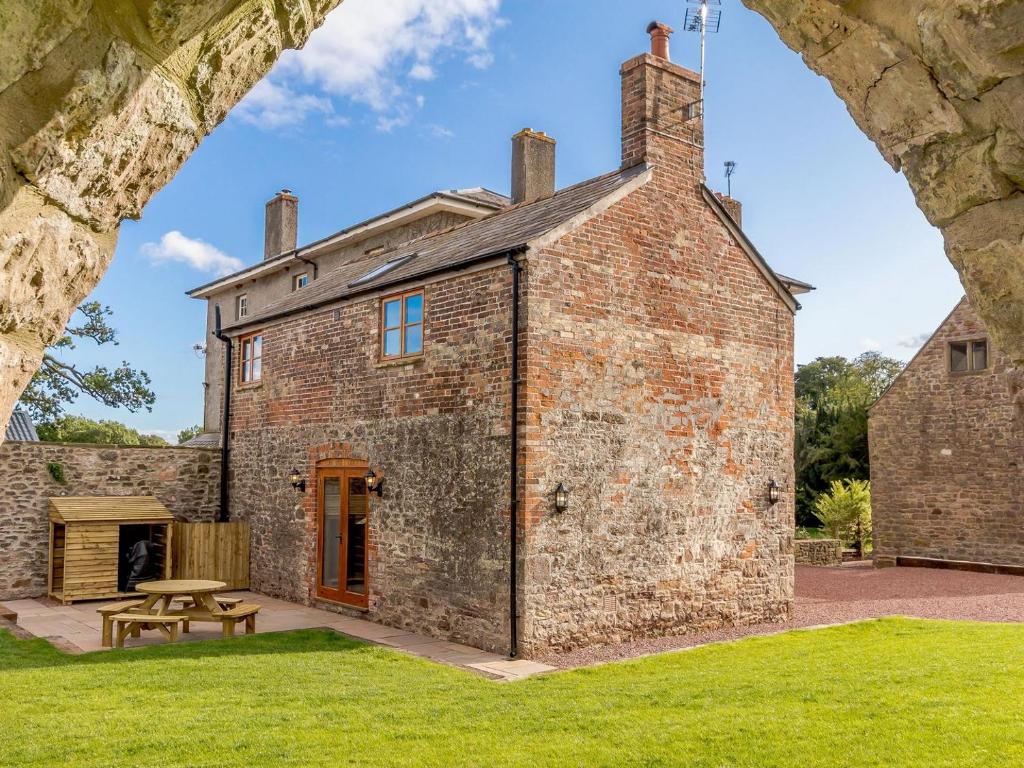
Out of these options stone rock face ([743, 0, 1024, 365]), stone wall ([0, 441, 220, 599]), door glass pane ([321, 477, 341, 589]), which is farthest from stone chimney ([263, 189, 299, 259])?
stone rock face ([743, 0, 1024, 365])

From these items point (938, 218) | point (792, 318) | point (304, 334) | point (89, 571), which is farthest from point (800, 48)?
point (89, 571)

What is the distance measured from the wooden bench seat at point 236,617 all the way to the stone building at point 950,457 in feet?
54.8

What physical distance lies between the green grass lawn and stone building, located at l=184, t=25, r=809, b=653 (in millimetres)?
1374

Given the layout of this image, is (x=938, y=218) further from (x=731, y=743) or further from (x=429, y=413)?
(x=429, y=413)

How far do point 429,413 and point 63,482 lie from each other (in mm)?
7966

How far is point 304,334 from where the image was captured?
15133mm

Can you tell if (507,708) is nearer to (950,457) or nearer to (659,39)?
(659,39)

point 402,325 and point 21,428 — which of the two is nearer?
point 402,325

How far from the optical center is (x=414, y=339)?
1277 centimetres

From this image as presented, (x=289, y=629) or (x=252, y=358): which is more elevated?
(x=252, y=358)

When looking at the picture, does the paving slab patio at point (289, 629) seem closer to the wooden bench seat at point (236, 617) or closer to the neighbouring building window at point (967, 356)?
the wooden bench seat at point (236, 617)

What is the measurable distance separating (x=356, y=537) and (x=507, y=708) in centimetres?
594

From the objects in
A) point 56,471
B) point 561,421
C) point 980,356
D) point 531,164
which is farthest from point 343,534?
point 980,356

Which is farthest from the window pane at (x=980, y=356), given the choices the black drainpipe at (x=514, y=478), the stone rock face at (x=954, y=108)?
the stone rock face at (x=954, y=108)
